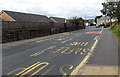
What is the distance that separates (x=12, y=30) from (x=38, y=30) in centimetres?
697

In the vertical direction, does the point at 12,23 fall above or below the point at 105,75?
above

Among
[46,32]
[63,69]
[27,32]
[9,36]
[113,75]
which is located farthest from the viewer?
[46,32]

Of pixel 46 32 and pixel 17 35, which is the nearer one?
pixel 17 35

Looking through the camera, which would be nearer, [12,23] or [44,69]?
[44,69]

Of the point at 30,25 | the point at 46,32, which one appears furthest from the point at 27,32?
the point at 46,32

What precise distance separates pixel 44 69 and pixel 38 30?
1902 cm

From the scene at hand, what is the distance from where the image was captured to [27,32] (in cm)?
2127

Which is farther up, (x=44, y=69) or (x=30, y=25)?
(x=30, y=25)

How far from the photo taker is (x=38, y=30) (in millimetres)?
24922

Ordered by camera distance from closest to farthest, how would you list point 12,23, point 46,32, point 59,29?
point 12,23 < point 46,32 < point 59,29

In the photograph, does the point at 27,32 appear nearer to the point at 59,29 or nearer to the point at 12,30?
the point at 12,30

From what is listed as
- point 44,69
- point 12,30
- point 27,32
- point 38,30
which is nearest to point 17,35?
point 12,30

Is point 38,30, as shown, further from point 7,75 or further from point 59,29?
point 7,75

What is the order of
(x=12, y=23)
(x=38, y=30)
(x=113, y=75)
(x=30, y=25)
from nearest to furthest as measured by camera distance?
(x=113, y=75) < (x=12, y=23) < (x=30, y=25) < (x=38, y=30)
